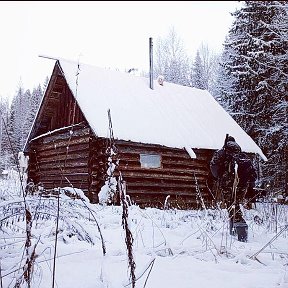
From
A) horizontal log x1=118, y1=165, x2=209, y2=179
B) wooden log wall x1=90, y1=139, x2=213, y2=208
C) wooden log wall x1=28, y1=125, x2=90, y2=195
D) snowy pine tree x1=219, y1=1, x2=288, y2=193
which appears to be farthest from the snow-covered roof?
snowy pine tree x1=219, y1=1, x2=288, y2=193

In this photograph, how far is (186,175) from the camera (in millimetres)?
13266

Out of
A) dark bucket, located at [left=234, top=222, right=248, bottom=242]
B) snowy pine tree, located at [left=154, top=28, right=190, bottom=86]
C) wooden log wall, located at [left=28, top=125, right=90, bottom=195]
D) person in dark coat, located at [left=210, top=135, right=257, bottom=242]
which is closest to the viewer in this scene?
dark bucket, located at [left=234, top=222, right=248, bottom=242]

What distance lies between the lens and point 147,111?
13.0 metres

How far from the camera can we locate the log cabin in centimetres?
1134

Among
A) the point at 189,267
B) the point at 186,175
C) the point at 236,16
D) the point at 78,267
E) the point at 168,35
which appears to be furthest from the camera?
the point at 168,35

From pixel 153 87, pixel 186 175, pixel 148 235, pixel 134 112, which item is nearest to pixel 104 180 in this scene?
pixel 134 112

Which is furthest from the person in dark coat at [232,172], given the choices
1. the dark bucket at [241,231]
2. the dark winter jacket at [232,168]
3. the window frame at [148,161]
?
the window frame at [148,161]

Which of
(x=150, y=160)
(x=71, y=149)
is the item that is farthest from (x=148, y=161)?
(x=71, y=149)

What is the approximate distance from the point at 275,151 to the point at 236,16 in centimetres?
788

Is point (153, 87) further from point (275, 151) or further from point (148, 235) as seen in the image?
point (148, 235)

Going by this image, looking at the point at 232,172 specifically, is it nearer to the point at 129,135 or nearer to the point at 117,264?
the point at 117,264

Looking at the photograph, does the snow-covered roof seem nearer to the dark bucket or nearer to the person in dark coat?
the person in dark coat

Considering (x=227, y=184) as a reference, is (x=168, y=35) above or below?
above

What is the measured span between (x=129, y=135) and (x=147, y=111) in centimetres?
219
